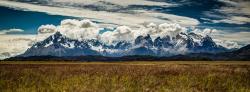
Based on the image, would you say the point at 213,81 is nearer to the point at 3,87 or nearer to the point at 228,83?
the point at 228,83

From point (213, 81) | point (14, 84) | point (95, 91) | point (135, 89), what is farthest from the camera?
point (213, 81)

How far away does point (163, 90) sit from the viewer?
13.5 metres

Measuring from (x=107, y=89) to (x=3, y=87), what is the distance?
16.0 ft

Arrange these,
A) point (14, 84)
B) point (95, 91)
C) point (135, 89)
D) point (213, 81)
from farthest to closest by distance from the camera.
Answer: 1. point (213, 81)
2. point (14, 84)
3. point (135, 89)
4. point (95, 91)

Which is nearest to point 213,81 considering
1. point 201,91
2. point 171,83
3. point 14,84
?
point 171,83

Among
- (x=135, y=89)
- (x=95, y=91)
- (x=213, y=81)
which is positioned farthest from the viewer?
(x=213, y=81)

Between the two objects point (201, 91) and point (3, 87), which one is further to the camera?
point (3, 87)

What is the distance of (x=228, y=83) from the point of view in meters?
15.8

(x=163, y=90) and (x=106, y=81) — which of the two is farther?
(x=106, y=81)

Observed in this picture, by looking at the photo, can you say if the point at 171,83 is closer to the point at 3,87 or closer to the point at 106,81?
the point at 106,81

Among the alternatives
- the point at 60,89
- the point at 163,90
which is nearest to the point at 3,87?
the point at 60,89

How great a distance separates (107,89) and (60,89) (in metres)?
1.98

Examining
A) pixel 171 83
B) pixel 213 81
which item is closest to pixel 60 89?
pixel 171 83

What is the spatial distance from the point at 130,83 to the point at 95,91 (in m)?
3.26
